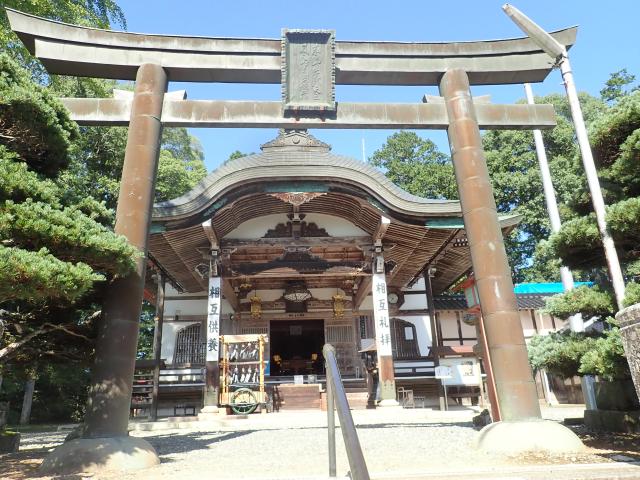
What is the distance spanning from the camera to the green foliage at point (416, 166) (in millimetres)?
25812

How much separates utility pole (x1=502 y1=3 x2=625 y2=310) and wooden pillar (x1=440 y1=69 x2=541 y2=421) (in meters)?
1.04

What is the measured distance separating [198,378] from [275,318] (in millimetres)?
3341

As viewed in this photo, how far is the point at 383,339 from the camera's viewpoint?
11.8 meters

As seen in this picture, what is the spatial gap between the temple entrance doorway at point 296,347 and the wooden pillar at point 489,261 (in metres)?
11.5

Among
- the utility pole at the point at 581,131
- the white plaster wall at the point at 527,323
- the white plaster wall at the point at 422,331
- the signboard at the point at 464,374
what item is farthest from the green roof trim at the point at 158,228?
the white plaster wall at the point at 527,323

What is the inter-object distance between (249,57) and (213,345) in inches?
290

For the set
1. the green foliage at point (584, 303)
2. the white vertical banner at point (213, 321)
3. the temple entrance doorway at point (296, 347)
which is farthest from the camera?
the temple entrance doorway at point (296, 347)

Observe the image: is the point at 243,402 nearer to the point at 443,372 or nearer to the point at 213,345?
the point at 213,345

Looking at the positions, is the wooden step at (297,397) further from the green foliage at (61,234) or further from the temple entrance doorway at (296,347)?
the green foliage at (61,234)

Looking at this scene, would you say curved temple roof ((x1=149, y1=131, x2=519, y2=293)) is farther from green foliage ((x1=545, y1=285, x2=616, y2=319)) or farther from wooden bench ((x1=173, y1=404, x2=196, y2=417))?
green foliage ((x1=545, y1=285, x2=616, y2=319))

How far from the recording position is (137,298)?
542 cm

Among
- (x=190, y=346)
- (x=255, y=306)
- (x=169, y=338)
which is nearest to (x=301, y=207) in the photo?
(x=255, y=306)

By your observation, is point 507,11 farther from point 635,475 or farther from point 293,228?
point 293,228

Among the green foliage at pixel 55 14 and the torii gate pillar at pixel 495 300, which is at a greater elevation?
the green foliage at pixel 55 14
